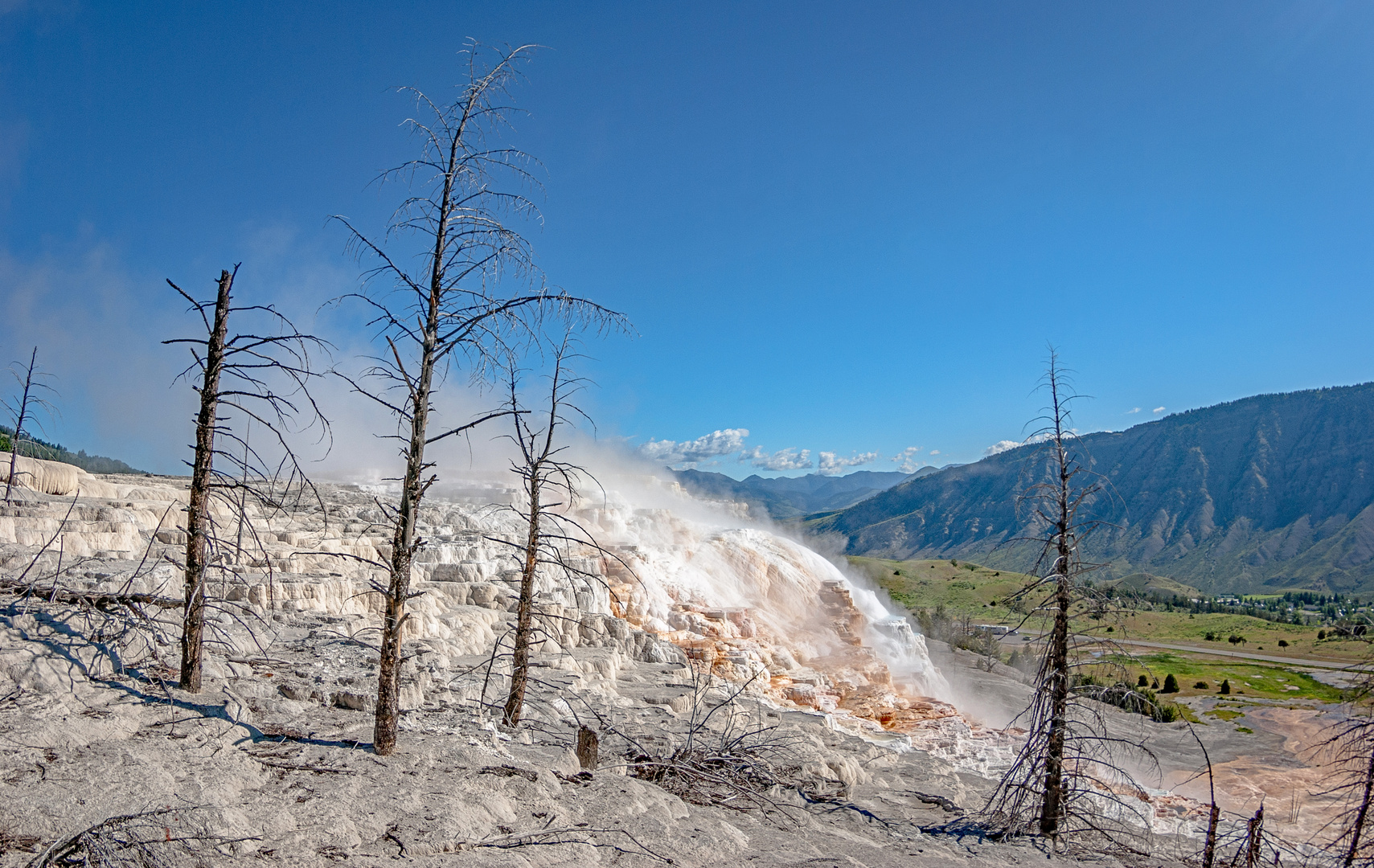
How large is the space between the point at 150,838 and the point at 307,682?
5.10m

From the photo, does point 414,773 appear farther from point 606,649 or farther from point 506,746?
point 606,649

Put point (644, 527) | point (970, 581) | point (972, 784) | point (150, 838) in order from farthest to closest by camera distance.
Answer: point (970, 581) → point (644, 527) → point (972, 784) → point (150, 838)

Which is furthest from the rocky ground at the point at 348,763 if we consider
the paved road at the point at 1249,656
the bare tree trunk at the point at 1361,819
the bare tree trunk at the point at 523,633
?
the paved road at the point at 1249,656

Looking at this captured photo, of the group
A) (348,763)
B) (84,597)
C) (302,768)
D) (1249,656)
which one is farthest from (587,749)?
(1249,656)

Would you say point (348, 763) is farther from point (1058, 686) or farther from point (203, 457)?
point (1058, 686)

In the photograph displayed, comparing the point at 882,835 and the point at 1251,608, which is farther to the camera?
the point at 1251,608

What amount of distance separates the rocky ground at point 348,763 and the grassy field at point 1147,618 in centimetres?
7408

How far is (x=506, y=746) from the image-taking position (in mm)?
9031

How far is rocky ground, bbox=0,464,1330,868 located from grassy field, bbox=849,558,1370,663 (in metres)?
74.1

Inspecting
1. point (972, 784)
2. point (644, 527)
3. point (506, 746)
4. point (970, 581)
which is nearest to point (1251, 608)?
point (970, 581)

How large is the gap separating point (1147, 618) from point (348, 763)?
13089 cm

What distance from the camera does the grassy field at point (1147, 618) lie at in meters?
88.8

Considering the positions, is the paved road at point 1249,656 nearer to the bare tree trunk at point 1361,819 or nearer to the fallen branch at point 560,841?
the bare tree trunk at point 1361,819

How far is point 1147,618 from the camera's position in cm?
10950
